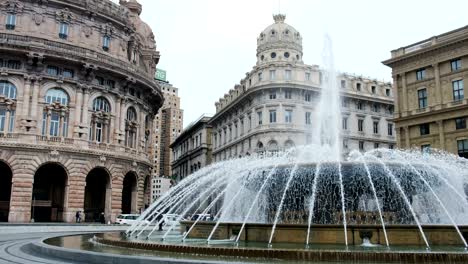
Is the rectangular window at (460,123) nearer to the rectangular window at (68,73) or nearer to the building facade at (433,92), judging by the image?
the building facade at (433,92)

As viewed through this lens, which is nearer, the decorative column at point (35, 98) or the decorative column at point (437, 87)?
the decorative column at point (35, 98)

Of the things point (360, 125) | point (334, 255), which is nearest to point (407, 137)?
point (360, 125)

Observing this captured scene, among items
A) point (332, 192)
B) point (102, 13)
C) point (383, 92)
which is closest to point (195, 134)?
point (383, 92)

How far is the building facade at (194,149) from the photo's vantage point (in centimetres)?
8181

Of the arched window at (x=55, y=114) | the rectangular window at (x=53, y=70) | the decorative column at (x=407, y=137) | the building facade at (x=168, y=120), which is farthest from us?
the building facade at (x=168, y=120)

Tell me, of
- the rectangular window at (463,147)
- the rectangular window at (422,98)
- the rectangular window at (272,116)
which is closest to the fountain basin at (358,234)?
the rectangular window at (463,147)

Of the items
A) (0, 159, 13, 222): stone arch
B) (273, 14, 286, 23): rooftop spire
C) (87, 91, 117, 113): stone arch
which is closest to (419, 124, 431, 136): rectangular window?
(87, 91, 117, 113): stone arch

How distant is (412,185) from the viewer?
16.0 metres

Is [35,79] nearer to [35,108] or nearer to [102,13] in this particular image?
[35,108]

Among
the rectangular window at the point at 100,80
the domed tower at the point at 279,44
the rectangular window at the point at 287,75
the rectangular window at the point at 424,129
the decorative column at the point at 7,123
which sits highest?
the domed tower at the point at 279,44

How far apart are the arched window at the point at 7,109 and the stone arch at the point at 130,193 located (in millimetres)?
11479

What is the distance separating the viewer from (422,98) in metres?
45.2

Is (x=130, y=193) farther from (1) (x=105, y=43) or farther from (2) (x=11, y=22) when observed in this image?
(2) (x=11, y=22)

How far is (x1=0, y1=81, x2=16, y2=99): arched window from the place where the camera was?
37.5 meters
